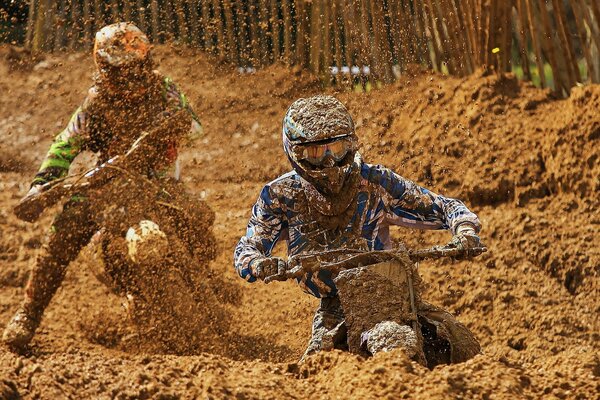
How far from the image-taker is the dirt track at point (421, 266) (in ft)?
18.3

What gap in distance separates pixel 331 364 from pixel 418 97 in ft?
22.1

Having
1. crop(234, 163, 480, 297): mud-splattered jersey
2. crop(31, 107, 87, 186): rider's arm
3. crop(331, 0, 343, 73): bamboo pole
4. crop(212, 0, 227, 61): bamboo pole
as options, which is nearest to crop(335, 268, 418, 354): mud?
crop(234, 163, 480, 297): mud-splattered jersey

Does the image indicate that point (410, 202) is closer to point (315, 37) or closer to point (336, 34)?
point (336, 34)

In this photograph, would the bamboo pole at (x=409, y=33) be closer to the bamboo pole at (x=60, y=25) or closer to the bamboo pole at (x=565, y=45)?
the bamboo pole at (x=565, y=45)

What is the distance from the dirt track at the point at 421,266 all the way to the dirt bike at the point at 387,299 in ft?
0.56

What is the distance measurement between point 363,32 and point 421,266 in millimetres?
3628

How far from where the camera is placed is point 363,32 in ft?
42.9

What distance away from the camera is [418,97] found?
12312mm

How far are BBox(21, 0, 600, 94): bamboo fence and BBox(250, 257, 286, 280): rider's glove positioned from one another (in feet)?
17.2

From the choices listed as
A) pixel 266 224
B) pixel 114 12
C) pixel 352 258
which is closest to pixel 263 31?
pixel 114 12

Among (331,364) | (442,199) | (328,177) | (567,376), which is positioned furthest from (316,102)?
(567,376)

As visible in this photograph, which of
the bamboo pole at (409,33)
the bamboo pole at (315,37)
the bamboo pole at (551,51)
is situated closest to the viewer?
the bamboo pole at (551,51)

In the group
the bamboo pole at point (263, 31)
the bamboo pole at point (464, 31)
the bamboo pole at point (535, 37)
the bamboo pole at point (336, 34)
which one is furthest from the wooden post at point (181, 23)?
the bamboo pole at point (535, 37)

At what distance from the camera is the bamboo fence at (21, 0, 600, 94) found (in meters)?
11.0
